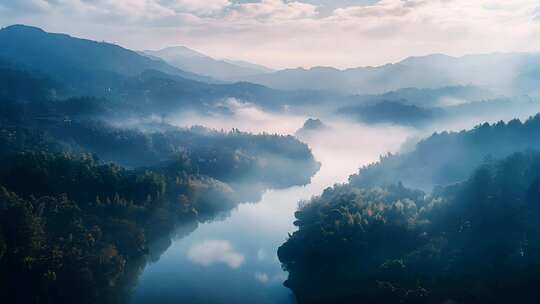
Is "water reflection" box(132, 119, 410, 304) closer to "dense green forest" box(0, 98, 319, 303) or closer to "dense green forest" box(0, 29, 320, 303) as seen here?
"dense green forest" box(0, 29, 320, 303)

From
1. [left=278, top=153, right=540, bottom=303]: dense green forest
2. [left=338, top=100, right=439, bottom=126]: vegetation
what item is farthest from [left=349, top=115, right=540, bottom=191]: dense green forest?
[left=338, top=100, right=439, bottom=126]: vegetation

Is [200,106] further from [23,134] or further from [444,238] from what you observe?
[444,238]

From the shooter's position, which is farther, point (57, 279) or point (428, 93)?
point (428, 93)

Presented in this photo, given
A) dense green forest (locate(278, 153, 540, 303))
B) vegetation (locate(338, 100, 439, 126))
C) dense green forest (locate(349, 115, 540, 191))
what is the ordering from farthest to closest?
vegetation (locate(338, 100, 439, 126))
dense green forest (locate(349, 115, 540, 191))
dense green forest (locate(278, 153, 540, 303))

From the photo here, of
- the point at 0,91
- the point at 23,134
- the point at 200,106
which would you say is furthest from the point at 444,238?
the point at 200,106

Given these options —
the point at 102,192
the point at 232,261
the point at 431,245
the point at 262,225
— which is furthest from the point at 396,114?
the point at 431,245
